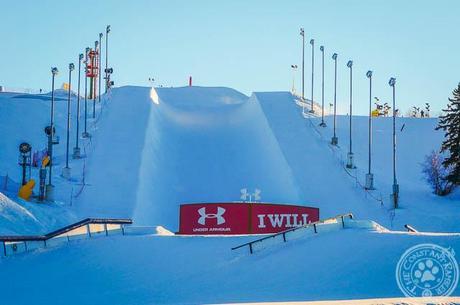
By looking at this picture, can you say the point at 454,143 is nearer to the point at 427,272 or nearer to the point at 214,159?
the point at 214,159

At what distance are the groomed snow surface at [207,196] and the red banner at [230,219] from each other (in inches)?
192

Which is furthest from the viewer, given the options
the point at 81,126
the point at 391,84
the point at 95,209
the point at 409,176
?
the point at 81,126

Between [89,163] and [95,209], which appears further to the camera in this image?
[89,163]

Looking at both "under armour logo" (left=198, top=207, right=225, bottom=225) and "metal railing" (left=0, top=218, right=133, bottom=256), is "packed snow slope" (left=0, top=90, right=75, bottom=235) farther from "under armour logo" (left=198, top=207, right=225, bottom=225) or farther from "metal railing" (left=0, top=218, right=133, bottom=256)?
"under armour logo" (left=198, top=207, right=225, bottom=225)

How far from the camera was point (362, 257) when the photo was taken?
58.3 feet

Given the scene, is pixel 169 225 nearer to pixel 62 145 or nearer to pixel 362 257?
pixel 62 145

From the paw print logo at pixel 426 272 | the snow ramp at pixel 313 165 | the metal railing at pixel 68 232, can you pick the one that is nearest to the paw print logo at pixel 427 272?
the paw print logo at pixel 426 272

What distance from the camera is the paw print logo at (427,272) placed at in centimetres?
1532

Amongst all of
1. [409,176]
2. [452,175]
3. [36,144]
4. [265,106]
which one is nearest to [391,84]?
[452,175]

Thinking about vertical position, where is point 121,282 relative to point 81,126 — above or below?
below

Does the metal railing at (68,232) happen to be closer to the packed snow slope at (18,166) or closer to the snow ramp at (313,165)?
the packed snow slope at (18,166)

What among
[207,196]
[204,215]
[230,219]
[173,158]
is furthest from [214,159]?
[230,219]

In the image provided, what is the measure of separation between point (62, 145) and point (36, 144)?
304cm

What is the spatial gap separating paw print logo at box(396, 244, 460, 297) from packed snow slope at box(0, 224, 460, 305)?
205 millimetres
